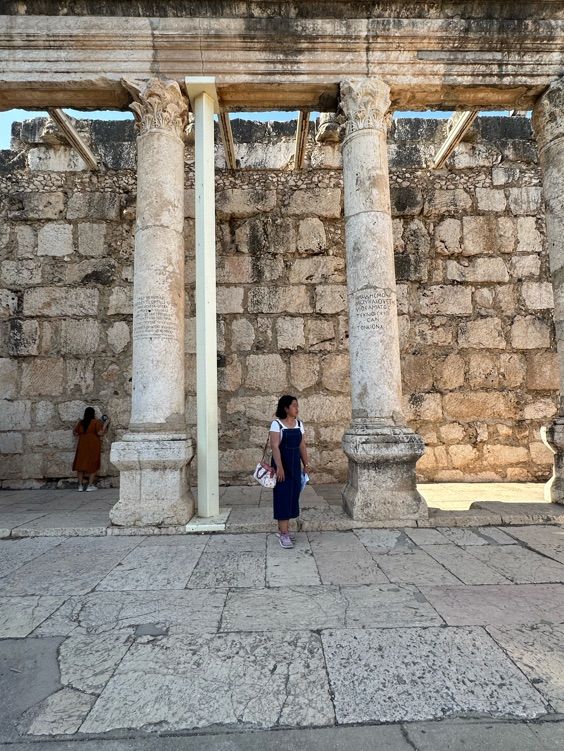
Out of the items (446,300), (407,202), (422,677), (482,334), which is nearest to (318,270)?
(407,202)

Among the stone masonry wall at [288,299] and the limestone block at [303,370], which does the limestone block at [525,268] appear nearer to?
the stone masonry wall at [288,299]

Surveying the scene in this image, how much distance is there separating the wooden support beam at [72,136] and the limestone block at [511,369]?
26.0ft

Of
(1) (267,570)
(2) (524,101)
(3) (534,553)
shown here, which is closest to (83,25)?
(2) (524,101)

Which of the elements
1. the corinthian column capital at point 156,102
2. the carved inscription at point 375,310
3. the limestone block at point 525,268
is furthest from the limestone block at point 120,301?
the limestone block at point 525,268

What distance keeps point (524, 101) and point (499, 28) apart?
0.96 meters

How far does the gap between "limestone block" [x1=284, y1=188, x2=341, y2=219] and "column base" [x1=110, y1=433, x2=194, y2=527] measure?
16.7ft

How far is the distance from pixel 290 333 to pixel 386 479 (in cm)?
357

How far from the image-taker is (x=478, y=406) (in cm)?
757

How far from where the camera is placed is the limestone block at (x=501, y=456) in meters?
7.50

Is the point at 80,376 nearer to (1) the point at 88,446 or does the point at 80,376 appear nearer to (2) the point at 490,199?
(1) the point at 88,446

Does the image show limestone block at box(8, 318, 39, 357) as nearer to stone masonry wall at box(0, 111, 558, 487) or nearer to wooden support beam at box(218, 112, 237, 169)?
stone masonry wall at box(0, 111, 558, 487)

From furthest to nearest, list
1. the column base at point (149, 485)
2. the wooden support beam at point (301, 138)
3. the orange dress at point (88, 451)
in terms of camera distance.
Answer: the orange dress at point (88, 451)
the wooden support beam at point (301, 138)
the column base at point (149, 485)

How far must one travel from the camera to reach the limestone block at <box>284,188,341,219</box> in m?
7.73

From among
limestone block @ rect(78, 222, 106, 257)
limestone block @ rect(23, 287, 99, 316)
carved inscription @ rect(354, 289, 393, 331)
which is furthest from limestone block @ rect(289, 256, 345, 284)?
limestone block @ rect(23, 287, 99, 316)
